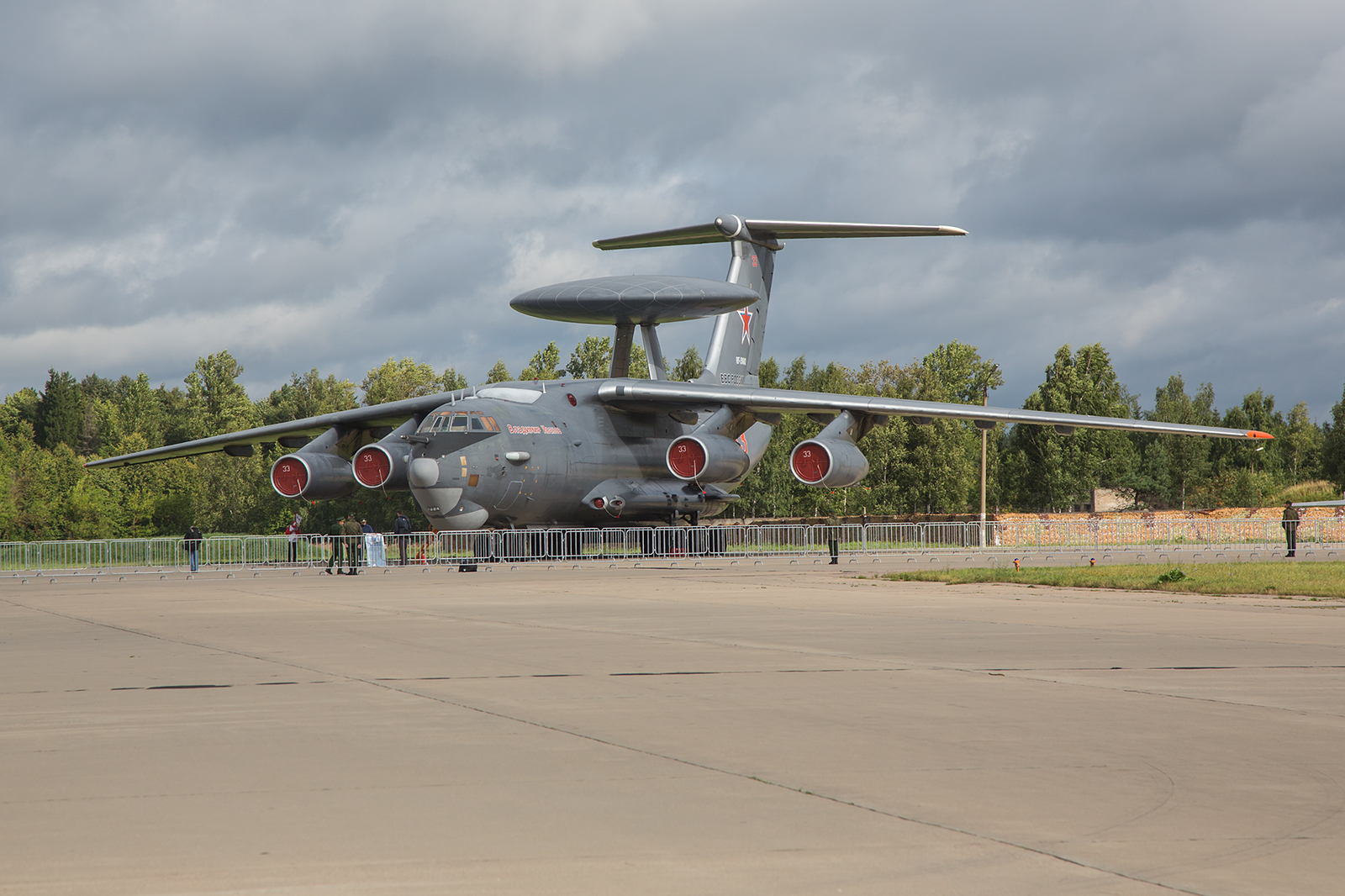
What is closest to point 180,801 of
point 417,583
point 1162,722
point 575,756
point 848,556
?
point 575,756

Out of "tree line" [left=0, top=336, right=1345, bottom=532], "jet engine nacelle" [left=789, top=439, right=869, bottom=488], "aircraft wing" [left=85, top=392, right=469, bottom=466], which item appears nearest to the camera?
"jet engine nacelle" [left=789, top=439, right=869, bottom=488]

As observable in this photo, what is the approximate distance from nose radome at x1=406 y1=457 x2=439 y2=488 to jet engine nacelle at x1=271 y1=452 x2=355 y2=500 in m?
4.82

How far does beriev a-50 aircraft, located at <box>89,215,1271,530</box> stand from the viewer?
26.6 meters

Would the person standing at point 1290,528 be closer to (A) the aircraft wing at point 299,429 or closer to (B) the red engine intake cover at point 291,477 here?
(A) the aircraft wing at point 299,429

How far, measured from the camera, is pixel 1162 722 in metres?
6.04

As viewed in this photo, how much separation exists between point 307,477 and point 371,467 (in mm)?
2507

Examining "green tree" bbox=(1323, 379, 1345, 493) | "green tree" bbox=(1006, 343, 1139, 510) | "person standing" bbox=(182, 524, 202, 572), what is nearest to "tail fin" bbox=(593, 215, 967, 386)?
"person standing" bbox=(182, 524, 202, 572)

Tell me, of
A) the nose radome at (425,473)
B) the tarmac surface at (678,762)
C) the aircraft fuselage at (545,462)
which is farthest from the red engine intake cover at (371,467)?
the tarmac surface at (678,762)

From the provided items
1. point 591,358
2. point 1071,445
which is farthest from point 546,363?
point 1071,445

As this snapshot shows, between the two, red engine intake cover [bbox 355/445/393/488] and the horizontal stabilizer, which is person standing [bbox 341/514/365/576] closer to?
red engine intake cover [bbox 355/445/393/488]

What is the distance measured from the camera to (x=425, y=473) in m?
25.6

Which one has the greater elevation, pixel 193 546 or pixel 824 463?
pixel 824 463

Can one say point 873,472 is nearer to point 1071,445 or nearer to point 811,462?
point 1071,445

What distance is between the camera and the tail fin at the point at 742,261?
1398 inches
